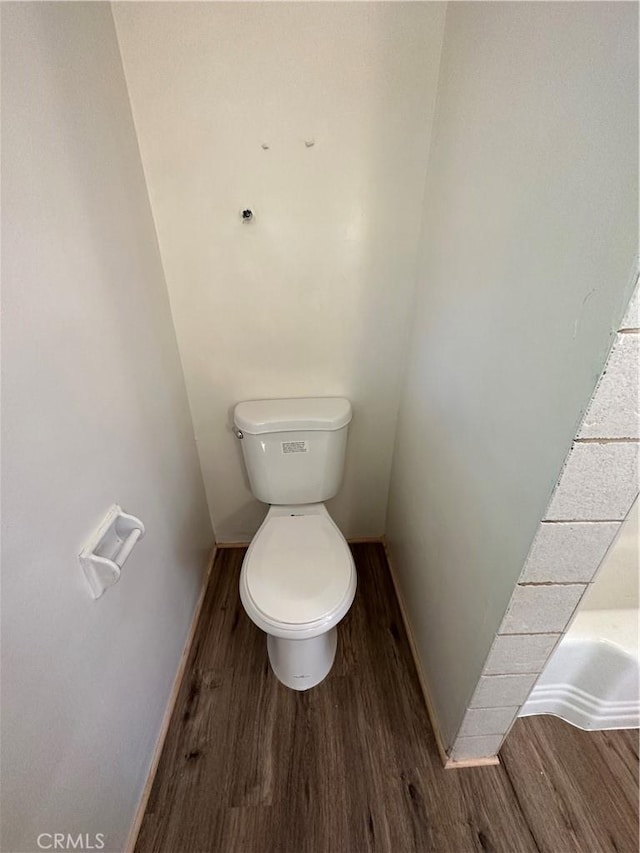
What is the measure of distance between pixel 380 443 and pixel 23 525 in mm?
1187

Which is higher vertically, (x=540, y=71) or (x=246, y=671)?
(x=540, y=71)

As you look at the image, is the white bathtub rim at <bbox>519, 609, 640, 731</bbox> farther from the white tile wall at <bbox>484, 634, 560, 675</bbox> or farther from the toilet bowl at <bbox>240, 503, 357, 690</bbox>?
the toilet bowl at <bbox>240, 503, 357, 690</bbox>

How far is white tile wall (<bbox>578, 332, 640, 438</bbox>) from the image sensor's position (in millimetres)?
439

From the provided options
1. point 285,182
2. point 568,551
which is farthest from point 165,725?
point 285,182

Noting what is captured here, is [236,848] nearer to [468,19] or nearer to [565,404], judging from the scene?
[565,404]

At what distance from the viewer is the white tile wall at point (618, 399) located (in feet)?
1.44

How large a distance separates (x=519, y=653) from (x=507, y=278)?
78 centimetres

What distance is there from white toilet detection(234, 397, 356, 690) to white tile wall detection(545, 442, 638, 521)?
2.29 feet

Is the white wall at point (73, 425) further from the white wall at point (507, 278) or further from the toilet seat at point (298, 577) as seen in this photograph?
the white wall at point (507, 278)

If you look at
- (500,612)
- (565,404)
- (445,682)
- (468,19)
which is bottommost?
(445,682)

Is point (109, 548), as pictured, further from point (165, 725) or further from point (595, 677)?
point (595, 677)

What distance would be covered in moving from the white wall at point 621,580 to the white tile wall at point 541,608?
608mm

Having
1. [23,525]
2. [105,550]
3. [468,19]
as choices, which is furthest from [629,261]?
[105,550]

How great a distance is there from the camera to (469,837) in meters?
0.90
